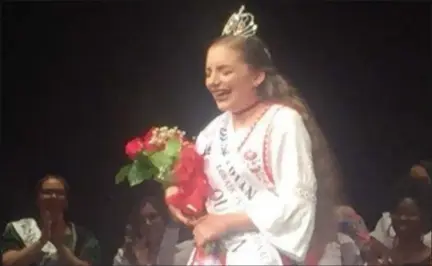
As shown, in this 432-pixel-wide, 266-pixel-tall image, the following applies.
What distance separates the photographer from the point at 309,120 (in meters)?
2.14

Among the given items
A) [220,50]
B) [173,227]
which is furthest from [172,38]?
[173,227]

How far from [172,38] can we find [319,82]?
0.43 m

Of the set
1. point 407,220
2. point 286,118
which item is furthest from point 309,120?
point 407,220

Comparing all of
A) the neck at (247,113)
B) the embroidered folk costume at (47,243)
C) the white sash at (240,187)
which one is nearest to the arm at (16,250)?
the embroidered folk costume at (47,243)

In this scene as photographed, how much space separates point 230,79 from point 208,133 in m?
0.16

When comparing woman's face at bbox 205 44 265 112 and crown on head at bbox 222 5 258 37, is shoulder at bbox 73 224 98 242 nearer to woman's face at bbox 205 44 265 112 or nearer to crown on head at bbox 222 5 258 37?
woman's face at bbox 205 44 265 112

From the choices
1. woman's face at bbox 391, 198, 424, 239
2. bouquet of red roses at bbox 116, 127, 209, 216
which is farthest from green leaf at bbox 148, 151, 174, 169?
woman's face at bbox 391, 198, 424, 239

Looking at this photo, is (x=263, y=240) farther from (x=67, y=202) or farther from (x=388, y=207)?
(x=67, y=202)

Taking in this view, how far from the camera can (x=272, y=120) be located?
210 cm

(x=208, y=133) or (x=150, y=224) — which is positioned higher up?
(x=208, y=133)

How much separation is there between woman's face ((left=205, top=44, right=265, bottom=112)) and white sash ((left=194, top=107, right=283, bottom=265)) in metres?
0.08

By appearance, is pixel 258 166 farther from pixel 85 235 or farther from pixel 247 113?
pixel 85 235

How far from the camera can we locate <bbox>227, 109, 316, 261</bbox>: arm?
205 centimetres

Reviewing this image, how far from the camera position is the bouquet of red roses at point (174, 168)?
2104 millimetres
